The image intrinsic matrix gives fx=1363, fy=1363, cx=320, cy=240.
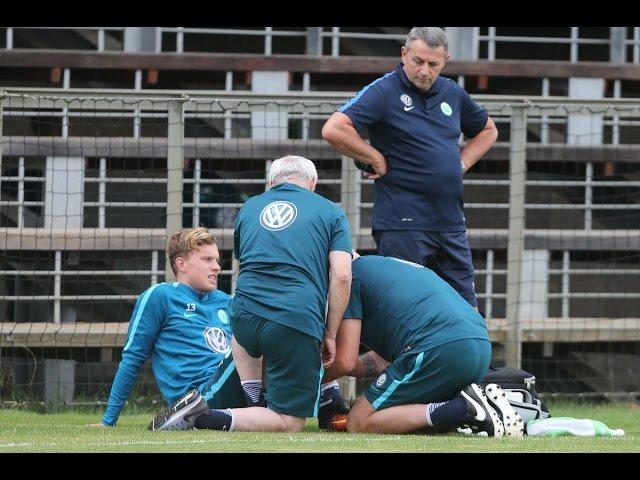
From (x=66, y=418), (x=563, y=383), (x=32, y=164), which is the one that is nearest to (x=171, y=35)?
(x=32, y=164)

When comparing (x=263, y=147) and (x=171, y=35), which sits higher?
(x=171, y=35)

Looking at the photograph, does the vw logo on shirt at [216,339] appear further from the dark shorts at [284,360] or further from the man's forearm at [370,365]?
the man's forearm at [370,365]

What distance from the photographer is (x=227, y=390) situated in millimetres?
6066

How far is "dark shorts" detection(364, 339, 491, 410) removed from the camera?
566 centimetres

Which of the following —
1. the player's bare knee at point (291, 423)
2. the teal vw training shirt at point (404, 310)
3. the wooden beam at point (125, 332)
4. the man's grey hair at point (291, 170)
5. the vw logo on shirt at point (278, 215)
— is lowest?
the player's bare knee at point (291, 423)

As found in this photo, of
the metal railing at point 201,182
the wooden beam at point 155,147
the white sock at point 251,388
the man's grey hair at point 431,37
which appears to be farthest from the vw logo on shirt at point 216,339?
the wooden beam at point 155,147

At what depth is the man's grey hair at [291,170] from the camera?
237 inches

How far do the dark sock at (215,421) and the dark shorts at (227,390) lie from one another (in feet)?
0.97

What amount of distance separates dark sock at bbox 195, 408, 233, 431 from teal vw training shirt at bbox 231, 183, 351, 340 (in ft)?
1.51

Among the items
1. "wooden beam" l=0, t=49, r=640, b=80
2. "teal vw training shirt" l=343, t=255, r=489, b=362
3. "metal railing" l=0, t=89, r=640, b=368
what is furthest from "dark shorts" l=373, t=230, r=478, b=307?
"wooden beam" l=0, t=49, r=640, b=80

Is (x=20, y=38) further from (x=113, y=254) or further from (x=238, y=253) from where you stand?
(x=238, y=253)

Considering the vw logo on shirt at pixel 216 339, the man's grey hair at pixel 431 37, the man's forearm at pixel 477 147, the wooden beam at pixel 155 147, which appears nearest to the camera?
the vw logo on shirt at pixel 216 339

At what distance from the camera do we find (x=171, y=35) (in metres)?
12.2

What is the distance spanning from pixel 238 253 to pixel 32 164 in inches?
117
